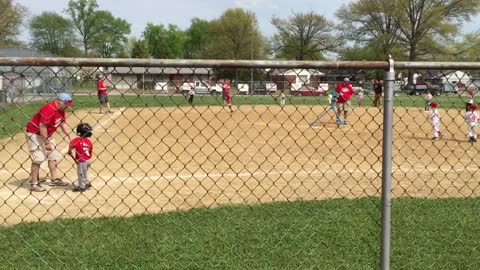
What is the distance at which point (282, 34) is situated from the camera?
Answer: 69062 millimetres

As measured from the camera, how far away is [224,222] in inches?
218

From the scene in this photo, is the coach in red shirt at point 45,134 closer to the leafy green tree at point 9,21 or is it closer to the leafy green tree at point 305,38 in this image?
the leafy green tree at point 9,21

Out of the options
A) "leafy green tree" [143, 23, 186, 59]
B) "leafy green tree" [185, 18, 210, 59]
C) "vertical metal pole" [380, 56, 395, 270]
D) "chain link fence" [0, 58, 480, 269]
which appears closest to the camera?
"vertical metal pole" [380, 56, 395, 270]

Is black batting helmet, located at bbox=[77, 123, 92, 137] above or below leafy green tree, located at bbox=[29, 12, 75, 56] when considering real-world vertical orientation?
below

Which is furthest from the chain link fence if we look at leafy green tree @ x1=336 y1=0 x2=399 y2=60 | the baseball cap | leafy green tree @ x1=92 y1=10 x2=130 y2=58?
leafy green tree @ x1=92 y1=10 x2=130 y2=58

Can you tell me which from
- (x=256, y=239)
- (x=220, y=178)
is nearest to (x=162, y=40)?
(x=220, y=178)

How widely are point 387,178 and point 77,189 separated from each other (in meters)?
5.51

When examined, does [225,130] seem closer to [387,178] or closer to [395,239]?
[395,239]

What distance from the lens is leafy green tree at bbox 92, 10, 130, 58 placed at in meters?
82.6

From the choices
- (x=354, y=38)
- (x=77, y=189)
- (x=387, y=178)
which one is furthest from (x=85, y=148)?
(x=354, y=38)

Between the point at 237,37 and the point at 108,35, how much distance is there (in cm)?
2447

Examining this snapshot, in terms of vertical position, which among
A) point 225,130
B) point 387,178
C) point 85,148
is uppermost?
point 387,178

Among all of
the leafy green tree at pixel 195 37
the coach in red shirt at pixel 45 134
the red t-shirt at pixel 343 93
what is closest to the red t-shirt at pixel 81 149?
the coach in red shirt at pixel 45 134

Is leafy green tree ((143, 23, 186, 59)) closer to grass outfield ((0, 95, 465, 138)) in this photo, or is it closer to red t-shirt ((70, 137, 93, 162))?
grass outfield ((0, 95, 465, 138))
